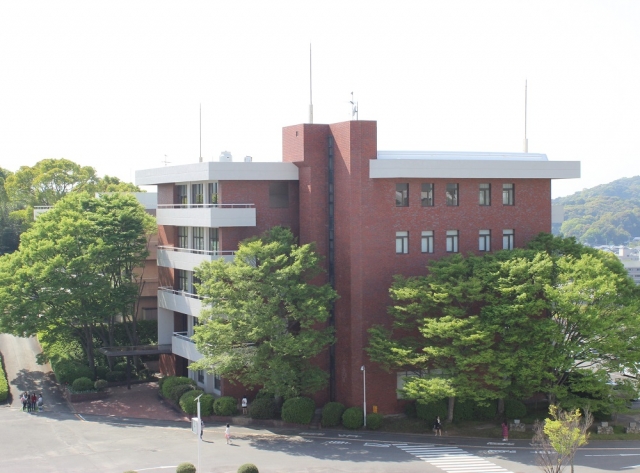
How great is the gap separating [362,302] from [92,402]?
17750 mm

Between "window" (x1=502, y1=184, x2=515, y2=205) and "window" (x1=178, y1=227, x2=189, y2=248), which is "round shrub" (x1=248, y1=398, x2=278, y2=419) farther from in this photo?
"window" (x1=502, y1=184, x2=515, y2=205)

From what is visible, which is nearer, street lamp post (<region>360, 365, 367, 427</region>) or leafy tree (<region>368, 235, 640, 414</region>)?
leafy tree (<region>368, 235, 640, 414</region>)

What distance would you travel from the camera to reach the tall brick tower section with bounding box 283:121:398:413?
4422 centimetres

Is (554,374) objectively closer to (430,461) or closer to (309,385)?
(430,461)

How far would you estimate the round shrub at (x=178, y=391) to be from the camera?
155 feet

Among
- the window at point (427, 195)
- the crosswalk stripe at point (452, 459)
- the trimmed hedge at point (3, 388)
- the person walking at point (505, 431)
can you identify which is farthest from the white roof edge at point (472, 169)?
the trimmed hedge at point (3, 388)

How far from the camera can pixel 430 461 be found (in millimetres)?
37062

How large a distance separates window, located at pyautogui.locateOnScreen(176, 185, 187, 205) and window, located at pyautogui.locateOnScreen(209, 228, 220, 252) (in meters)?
4.68

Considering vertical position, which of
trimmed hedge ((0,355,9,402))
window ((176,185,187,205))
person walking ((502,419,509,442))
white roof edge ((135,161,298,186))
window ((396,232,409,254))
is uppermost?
white roof edge ((135,161,298,186))

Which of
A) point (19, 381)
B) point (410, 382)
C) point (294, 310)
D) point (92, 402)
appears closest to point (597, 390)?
point (410, 382)

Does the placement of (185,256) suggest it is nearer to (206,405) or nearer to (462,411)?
(206,405)

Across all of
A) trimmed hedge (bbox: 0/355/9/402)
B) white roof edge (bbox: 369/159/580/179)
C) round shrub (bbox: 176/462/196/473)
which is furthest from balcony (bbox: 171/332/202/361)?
round shrub (bbox: 176/462/196/473)

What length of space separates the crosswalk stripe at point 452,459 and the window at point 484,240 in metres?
12.6

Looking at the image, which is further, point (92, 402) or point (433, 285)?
point (92, 402)
